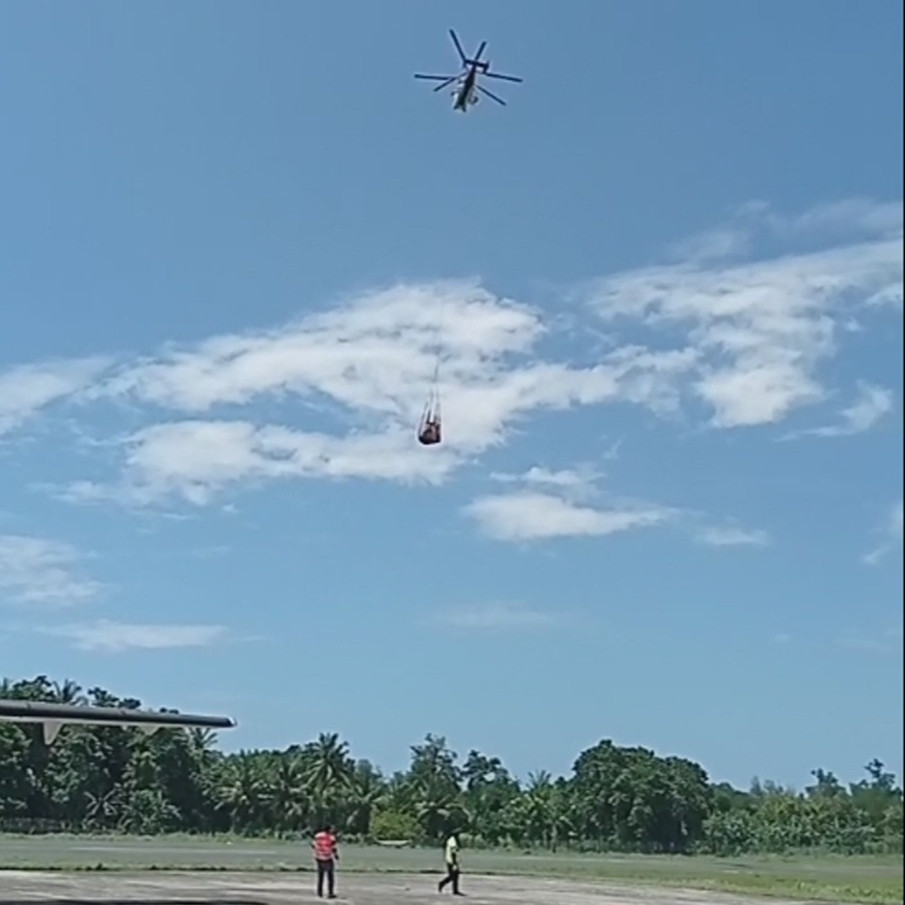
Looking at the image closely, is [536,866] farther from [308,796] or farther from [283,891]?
[308,796]

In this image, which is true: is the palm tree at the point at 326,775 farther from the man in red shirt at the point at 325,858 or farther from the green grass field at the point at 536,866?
the man in red shirt at the point at 325,858

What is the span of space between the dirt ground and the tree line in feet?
102

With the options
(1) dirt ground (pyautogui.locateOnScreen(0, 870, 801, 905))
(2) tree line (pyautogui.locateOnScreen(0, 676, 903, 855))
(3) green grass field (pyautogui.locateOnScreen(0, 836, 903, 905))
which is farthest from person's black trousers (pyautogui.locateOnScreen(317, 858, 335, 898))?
(2) tree line (pyautogui.locateOnScreen(0, 676, 903, 855))

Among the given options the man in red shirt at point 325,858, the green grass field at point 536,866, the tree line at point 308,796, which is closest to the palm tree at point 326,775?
the tree line at point 308,796

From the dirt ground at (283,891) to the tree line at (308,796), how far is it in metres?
31.0

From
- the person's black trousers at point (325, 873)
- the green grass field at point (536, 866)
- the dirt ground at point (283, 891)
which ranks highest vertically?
A: the person's black trousers at point (325, 873)

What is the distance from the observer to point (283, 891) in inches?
1094

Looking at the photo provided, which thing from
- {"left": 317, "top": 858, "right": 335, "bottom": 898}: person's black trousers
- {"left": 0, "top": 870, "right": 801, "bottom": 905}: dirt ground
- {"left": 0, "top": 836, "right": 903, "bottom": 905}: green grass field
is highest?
{"left": 317, "top": 858, "right": 335, "bottom": 898}: person's black trousers

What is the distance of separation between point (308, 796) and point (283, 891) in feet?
160

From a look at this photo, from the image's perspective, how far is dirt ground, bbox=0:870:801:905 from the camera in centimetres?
2438

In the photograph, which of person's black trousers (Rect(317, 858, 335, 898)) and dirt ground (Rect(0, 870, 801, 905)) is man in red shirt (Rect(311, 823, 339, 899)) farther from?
dirt ground (Rect(0, 870, 801, 905))

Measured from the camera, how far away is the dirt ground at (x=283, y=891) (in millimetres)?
24377

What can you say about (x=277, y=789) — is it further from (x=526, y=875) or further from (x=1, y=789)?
(x=526, y=875)

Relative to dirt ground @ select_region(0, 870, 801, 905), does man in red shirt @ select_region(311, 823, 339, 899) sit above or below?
above
